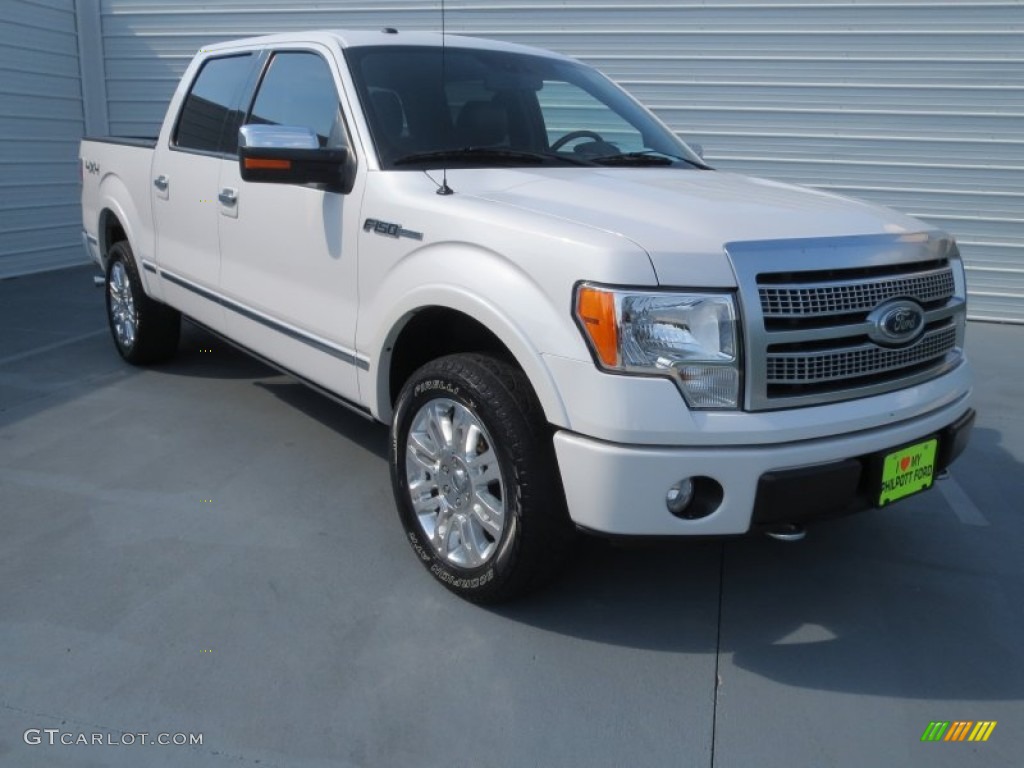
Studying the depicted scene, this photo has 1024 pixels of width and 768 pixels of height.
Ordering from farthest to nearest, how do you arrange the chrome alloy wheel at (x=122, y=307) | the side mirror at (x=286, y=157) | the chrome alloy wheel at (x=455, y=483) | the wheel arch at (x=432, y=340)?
1. the chrome alloy wheel at (x=122, y=307)
2. the side mirror at (x=286, y=157)
3. the chrome alloy wheel at (x=455, y=483)
4. the wheel arch at (x=432, y=340)

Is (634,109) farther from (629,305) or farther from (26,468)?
(26,468)

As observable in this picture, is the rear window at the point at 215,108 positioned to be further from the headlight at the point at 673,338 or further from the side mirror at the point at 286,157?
→ the headlight at the point at 673,338

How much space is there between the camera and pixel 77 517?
3.77 meters

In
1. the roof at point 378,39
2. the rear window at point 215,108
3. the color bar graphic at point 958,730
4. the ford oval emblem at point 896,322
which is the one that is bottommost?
the color bar graphic at point 958,730

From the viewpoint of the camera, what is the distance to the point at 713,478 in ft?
8.52

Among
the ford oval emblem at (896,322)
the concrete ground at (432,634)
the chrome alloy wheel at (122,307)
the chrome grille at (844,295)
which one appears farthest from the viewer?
the chrome alloy wheel at (122,307)

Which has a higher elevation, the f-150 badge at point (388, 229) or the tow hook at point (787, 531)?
the f-150 badge at point (388, 229)

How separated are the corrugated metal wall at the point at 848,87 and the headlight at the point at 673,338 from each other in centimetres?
641

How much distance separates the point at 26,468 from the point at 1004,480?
452 cm

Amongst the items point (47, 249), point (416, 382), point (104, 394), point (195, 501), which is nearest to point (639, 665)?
Answer: point (416, 382)

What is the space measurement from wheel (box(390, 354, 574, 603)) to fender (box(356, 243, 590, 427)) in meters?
0.13

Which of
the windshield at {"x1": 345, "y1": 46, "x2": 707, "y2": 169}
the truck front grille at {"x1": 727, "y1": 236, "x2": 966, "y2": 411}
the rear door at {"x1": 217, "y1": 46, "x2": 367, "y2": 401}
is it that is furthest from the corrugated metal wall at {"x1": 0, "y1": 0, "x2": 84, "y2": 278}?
the truck front grille at {"x1": 727, "y1": 236, "x2": 966, "y2": 411}

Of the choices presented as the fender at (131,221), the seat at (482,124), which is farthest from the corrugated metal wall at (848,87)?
the seat at (482,124)

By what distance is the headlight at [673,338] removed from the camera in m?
2.56
